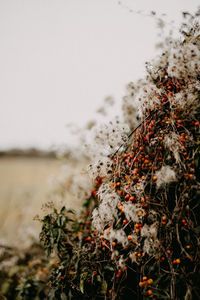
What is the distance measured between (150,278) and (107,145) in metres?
1.36

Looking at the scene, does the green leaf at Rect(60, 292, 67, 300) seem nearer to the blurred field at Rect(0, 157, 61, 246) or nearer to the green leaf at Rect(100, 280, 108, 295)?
the green leaf at Rect(100, 280, 108, 295)

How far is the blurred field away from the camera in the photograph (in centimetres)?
578

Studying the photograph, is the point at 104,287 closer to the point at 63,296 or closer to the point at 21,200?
the point at 63,296

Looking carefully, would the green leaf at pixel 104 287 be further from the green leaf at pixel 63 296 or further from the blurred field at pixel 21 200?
the blurred field at pixel 21 200

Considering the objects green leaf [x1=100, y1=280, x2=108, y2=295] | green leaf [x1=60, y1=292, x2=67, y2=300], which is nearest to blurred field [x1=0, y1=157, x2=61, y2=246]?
green leaf [x1=60, y1=292, x2=67, y2=300]

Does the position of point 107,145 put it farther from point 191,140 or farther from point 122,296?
point 122,296

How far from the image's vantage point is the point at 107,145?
2219 mm

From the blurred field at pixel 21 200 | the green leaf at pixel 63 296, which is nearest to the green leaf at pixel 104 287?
the green leaf at pixel 63 296

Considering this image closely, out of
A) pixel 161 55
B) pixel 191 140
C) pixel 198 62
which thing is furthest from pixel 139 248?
pixel 161 55

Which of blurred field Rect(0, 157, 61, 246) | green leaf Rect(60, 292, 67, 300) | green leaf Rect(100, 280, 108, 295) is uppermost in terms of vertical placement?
blurred field Rect(0, 157, 61, 246)

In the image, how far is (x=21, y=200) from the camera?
11.3 m

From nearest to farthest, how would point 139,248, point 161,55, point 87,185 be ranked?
point 139,248, point 161,55, point 87,185

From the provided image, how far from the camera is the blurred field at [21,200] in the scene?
19.0 feet

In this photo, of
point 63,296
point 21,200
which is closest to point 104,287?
point 63,296
